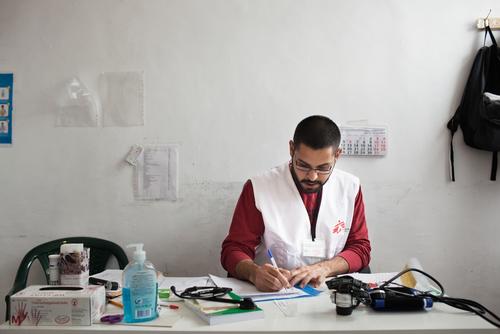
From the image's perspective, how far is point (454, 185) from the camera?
2.66 metres

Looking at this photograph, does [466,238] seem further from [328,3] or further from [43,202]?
[43,202]

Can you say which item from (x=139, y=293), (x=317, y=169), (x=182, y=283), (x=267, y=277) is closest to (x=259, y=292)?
(x=267, y=277)

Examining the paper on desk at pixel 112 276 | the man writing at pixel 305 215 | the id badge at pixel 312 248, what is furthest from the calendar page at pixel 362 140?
the paper on desk at pixel 112 276

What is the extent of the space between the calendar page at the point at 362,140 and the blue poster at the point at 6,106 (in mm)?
1921

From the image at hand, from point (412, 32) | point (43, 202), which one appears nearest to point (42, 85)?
point (43, 202)

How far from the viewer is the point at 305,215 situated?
2.16 metres

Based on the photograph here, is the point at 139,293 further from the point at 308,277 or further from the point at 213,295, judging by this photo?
the point at 308,277

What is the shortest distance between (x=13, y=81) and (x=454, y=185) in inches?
103

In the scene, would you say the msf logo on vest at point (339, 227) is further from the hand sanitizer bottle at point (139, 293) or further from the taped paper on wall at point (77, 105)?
the taped paper on wall at point (77, 105)

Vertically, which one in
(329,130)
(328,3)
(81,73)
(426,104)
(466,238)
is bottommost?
(466,238)

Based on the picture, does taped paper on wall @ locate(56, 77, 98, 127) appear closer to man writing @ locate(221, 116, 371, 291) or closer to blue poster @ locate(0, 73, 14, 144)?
blue poster @ locate(0, 73, 14, 144)

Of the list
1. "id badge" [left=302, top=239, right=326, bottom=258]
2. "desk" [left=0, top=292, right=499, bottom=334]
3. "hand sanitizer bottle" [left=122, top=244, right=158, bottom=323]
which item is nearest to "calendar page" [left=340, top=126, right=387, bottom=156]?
"id badge" [left=302, top=239, right=326, bottom=258]

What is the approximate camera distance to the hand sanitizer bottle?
1354 mm

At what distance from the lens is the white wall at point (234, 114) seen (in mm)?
2635
